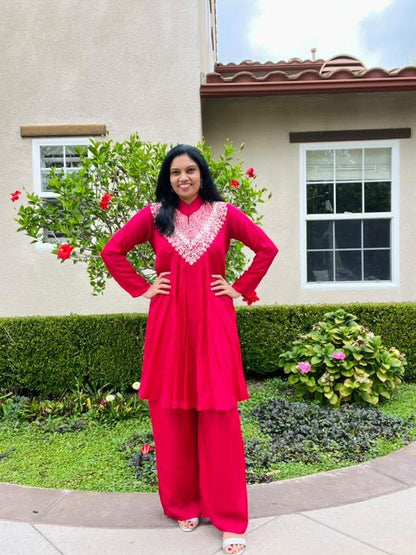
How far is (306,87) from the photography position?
6387 millimetres

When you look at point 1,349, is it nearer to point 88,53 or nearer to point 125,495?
point 125,495

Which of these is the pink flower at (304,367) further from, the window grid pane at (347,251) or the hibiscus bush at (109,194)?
the window grid pane at (347,251)

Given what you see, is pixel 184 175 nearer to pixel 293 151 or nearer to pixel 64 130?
pixel 64 130

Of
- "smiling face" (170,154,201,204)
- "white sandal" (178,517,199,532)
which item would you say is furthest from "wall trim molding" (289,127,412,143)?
"white sandal" (178,517,199,532)

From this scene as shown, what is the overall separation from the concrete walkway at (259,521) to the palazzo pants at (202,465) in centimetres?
12

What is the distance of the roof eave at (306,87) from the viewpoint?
6359mm

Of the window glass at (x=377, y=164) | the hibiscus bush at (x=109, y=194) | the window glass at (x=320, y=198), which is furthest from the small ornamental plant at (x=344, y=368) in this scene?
the window glass at (x=377, y=164)

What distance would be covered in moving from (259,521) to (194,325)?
1171mm

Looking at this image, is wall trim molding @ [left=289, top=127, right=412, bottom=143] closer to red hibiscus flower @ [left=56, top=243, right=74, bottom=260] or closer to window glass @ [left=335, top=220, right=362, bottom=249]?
window glass @ [left=335, top=220, right=362, bottom=249]

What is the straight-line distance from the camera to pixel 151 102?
638 centimetres

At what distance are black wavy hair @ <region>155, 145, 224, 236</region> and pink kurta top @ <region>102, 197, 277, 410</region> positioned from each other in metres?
0.04

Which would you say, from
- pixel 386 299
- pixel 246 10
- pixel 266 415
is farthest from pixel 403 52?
pixel 266 415

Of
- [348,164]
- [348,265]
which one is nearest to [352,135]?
[348,164]

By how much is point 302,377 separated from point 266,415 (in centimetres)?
57
